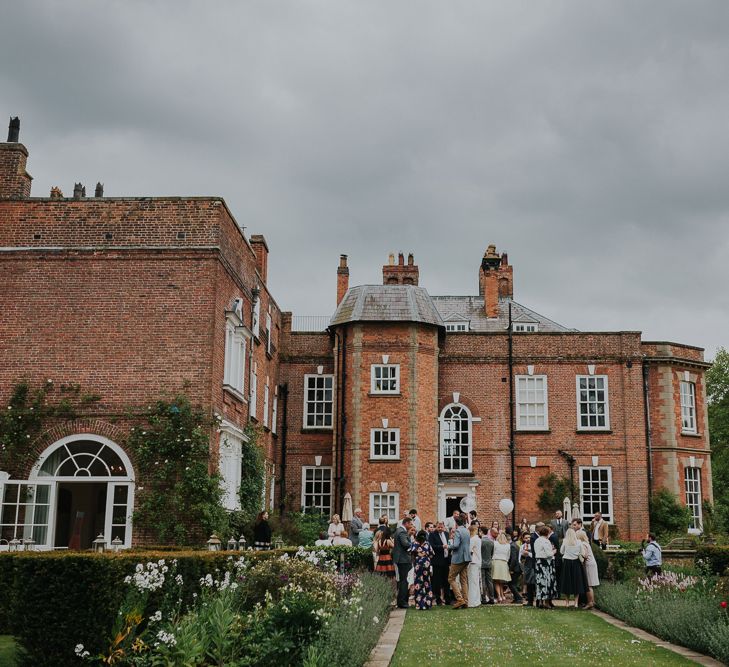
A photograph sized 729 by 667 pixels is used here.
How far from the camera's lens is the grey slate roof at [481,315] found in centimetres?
4162

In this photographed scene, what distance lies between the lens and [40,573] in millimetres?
10555

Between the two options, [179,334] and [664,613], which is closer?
[664,613]

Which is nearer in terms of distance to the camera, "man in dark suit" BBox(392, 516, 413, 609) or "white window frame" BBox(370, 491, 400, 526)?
"man in dark suit" BBox(392, 516, 413, 609)

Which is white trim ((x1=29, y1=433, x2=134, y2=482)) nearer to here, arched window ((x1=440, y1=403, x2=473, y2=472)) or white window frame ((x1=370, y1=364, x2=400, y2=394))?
white window frame ((x1=370, y1=364, x2=400, y2=394))

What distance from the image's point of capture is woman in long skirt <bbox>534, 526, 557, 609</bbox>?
18.1 metres

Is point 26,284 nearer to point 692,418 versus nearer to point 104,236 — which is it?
point 104,236

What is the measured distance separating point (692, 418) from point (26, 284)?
2400cm

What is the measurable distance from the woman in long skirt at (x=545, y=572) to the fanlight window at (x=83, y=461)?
935 centimetres

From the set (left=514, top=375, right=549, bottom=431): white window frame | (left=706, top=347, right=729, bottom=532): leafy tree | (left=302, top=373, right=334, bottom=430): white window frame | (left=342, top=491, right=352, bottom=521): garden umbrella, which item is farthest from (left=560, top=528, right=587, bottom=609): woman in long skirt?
(left=706, top=347, right=729, bottom=532): leafy tree

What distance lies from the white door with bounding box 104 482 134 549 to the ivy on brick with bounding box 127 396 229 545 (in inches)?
8.4

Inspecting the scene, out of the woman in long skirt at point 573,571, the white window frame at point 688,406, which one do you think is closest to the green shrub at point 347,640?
the woman in long skirt at point 573,571

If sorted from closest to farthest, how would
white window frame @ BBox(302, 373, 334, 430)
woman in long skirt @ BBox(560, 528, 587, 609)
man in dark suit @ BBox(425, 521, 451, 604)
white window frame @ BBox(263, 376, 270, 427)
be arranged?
woman in long skirt @ BBox(560, 528, 587, 609) → man in dark suit @ BBox(425, 521, 451, 604) → white window frame @ BBox(263, 376, 270, 427) → white window frame @ BBox(302, 373, 334, 430)

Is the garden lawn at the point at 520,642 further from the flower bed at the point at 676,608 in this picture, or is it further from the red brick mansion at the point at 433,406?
the red brick mansion at the point at 433,406

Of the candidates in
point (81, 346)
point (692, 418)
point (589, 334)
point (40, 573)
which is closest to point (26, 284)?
point (81, 346)
